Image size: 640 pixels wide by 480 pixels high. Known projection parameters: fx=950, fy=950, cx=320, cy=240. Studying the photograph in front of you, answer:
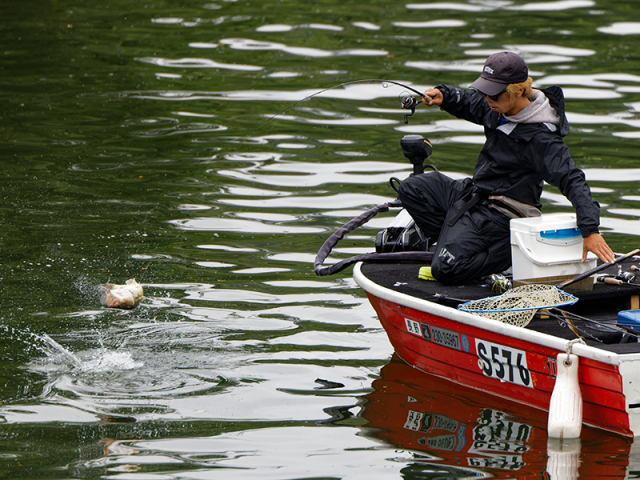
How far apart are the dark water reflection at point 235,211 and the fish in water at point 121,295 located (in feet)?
0.42

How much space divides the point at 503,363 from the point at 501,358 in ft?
0.12

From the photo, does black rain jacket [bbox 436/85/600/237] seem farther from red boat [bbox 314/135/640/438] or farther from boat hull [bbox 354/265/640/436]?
boat hull [bbox 354/265/640/436]

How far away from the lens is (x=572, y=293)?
5812 mm

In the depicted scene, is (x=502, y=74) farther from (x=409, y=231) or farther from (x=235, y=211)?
(x=235, y=211)

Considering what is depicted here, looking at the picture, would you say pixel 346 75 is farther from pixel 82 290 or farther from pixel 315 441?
pixel 315 441

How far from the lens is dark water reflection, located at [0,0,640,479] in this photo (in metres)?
5.25

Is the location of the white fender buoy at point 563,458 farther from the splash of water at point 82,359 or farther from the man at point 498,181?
the splash of water at point 82,359

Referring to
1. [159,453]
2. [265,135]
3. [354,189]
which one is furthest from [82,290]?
[265,135]

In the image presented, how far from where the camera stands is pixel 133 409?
552 cm

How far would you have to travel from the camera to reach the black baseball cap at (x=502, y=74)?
578 cm

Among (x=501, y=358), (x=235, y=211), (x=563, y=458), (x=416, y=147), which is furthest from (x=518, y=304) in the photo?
(x=235, y=211)

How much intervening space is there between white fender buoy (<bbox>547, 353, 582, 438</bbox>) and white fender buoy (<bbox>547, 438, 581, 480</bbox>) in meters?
0.08

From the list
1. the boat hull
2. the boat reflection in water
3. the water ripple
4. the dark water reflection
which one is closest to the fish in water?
the dark water reflection

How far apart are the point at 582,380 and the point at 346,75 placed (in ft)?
32.7
